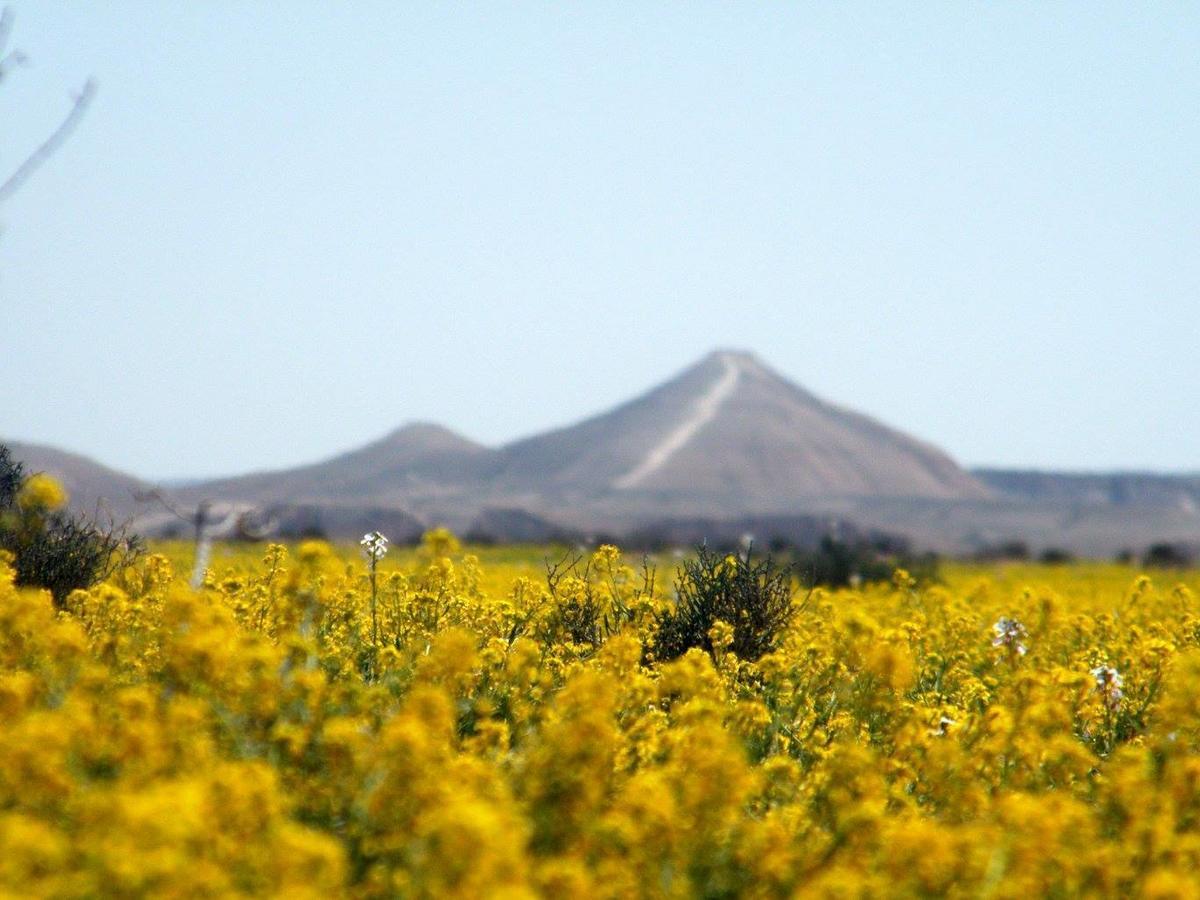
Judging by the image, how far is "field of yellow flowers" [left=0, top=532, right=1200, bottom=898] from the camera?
3.61 metres

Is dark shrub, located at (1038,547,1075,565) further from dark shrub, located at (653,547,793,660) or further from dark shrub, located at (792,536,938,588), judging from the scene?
dark shrub, located at (653,547,793,660)

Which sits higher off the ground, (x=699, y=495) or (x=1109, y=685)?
(x=699, y=495)

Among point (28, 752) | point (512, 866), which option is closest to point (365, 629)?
point (28, 752)

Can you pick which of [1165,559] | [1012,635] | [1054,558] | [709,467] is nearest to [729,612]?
[1012,635]

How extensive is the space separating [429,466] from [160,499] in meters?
180

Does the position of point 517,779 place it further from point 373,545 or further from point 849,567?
point 849,567

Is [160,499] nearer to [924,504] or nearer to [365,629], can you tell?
[365,629]

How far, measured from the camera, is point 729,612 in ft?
35.3

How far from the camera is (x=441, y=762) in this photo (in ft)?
17.4

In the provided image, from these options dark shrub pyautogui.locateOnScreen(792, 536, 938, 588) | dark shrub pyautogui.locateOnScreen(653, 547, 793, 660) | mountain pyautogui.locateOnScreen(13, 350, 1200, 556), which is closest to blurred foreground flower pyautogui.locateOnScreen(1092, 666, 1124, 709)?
dark shrub pyautogui.locateOnScreen(653, 547, 793, 660)

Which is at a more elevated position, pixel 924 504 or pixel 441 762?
pixel 924 504

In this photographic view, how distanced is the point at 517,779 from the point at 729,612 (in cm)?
565

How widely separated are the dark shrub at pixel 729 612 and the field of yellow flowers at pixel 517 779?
2.10 m

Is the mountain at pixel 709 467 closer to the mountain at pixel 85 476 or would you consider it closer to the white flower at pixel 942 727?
the mountain at pixel 85 476
